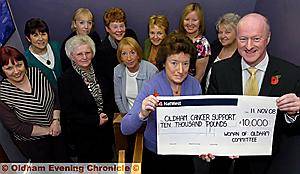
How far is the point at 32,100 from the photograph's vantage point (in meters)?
3.52

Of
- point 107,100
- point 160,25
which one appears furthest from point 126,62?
point 160,25

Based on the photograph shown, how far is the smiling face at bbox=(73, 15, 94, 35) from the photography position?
183 inches

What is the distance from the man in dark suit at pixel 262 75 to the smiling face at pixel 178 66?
0.62 feet

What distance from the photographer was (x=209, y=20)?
Answer: 5.47m

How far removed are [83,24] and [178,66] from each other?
6.52ft

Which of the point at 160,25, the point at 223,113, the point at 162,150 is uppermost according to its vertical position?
the point at 160,25

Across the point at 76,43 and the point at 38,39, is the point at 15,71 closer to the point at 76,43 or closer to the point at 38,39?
the point at 76,43

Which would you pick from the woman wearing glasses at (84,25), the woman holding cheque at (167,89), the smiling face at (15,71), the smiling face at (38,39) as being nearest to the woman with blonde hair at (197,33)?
the woman wearing glasses at (84,25)

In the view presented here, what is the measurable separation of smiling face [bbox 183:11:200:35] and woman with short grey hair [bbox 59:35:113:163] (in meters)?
1.02

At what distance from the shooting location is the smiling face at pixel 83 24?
15.3ft

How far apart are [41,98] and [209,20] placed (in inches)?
102

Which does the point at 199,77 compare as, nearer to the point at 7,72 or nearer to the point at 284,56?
the point at 284,56

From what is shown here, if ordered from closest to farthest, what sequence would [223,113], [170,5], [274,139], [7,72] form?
[223,113]
[274,139]
[7,72]
[170,5]

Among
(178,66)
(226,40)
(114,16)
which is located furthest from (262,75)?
(114,16)
